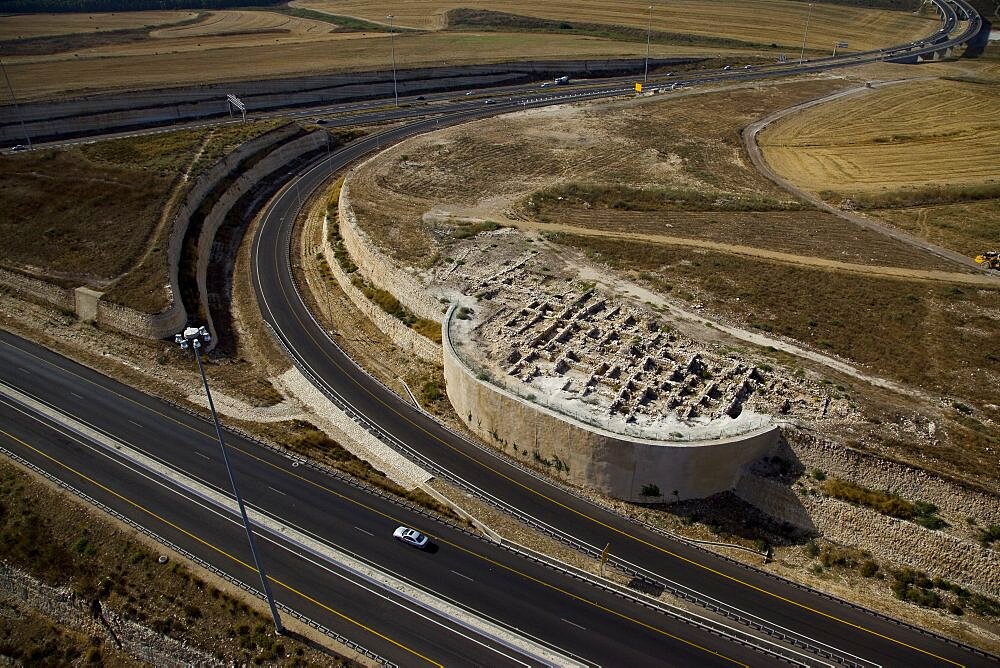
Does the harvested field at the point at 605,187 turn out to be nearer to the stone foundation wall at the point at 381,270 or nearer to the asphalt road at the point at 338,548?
the stone foundation wall at the point at 381,270

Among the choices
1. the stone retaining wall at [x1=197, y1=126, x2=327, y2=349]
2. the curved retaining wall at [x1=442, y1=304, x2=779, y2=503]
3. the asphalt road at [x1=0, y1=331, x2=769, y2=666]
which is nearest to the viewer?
the asphalt road at [x1=0, y1=331, x2=769, y2=666]

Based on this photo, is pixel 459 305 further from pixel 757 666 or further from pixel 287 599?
pixel 757 666

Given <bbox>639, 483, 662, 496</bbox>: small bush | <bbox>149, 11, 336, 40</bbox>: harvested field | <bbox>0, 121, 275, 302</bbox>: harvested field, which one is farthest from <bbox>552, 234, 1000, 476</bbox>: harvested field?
<bbox>149, 11, 336, 40</bbox>: harvested field

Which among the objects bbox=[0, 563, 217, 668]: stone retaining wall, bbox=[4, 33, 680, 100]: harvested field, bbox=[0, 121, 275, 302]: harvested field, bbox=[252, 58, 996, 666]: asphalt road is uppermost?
bbox=[4, 33, 680, 100]: harvested field

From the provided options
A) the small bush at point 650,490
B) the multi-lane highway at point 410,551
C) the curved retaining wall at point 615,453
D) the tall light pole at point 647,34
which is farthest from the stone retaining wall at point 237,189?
the tall light pole at point 647,34

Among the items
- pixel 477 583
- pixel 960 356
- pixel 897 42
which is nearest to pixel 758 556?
pixel 477 583

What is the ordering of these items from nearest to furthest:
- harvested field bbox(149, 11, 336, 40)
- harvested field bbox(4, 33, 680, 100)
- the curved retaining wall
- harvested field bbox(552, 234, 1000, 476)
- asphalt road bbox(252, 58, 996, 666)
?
asphalt road bbox(252, 58, 996, 666) → the curved retaining wall → harvested field bbox(552, 234, 1000, 476) → harvested field bbox(4, 33, 680, 100) → harvested field bbox(149, 11, 336, 40)

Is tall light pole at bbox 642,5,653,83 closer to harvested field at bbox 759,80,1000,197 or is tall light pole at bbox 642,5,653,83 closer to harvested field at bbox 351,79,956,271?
harvested field at bbox 351,79,956,271

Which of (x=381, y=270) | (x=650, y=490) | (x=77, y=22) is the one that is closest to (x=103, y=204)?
(x=381, y=270)
